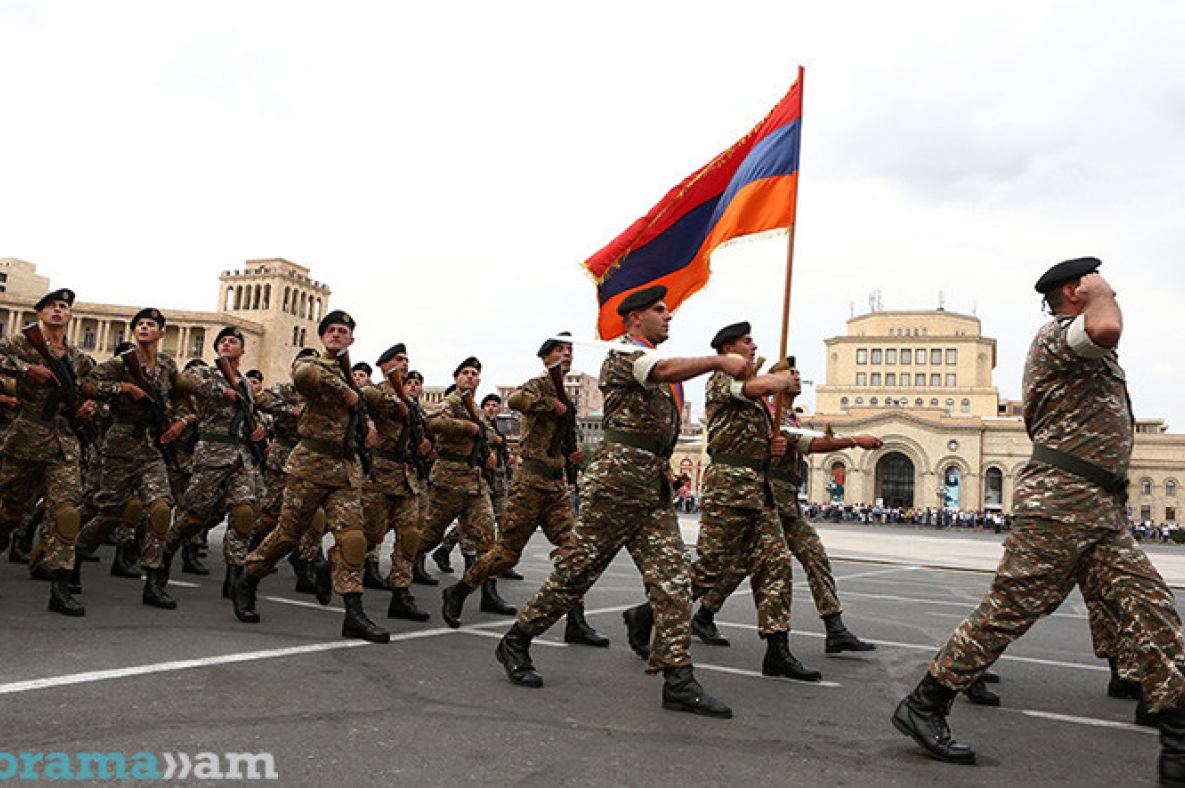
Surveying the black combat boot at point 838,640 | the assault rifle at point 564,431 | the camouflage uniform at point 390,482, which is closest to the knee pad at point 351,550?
the camouflage uniform at point 390,482

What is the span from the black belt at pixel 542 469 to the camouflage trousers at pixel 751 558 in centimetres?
118

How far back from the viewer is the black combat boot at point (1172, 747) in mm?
3166

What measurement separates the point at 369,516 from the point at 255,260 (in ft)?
405

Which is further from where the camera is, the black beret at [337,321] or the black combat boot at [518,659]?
the black beret at [337,321]

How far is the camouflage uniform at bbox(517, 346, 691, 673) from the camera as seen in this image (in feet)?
14.9

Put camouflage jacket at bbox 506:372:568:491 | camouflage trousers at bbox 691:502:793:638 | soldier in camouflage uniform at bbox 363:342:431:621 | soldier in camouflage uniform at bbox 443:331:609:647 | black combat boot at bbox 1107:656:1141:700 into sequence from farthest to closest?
1. soldier in camouflage uniform at bbox 363:342:431:621
2. camouflage jacket at bbox 506:372:568:491
3. soldier in camouflage uniform at bbox 443:331:609:647
4. camouflage trousers at bbox 691:502:793:638
5. black combat boot at bbox 1107:656:1141:700

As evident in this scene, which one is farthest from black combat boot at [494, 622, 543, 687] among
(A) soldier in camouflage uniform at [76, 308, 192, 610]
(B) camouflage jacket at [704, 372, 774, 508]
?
(A) soldier in camouflage uniform at [76, 308, 192, 610]

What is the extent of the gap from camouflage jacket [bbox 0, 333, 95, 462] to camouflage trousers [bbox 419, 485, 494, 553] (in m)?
2.69

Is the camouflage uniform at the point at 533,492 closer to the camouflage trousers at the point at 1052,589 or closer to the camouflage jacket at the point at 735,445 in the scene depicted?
the camouflage jacket at the point at 735,445

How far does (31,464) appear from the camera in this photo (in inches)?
238

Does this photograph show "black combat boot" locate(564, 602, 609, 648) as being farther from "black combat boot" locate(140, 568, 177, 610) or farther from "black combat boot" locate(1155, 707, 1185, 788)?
"black combat boot" locate(1155, 707, 1185, 788)

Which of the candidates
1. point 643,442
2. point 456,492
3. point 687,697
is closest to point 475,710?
point 687,697

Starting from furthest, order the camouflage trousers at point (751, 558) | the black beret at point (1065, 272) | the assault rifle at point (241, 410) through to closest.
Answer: the assault rifle at point (241, 410), the camouflage trousers at point (751, 558), the black beret at point (1065, 272)

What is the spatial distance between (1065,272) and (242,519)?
20.0 ft
